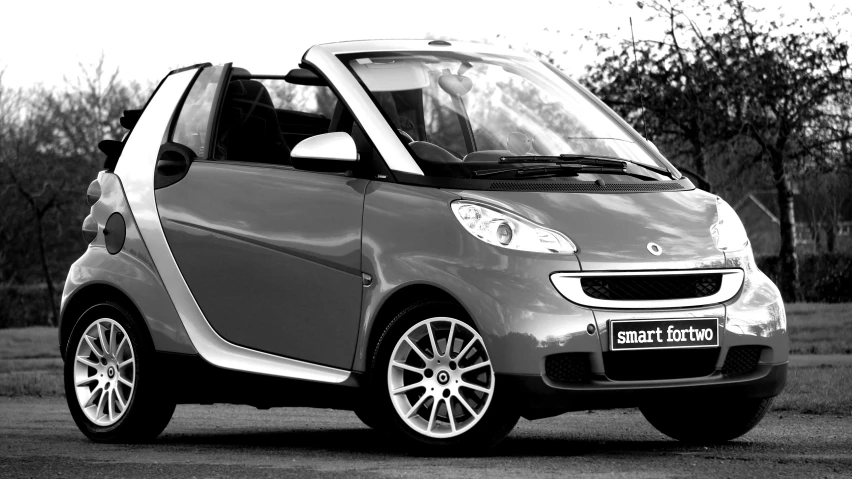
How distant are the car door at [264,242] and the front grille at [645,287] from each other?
1104mm

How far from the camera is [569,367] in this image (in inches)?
220

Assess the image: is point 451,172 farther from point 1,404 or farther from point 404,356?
point 1,404

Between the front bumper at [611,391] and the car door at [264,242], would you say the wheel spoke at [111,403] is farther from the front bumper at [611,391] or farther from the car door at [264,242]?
the front bumper at [611,391]

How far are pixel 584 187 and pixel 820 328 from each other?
15.1 meters

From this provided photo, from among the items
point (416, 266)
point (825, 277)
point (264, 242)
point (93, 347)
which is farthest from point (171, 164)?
point (825, 277)

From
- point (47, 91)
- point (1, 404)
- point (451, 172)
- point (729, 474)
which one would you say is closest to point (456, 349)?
point (451, 172)

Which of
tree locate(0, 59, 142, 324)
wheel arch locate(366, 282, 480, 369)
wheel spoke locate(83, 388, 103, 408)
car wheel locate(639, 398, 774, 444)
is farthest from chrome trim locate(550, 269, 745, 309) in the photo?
tree locate(0, 59, 142, 324)

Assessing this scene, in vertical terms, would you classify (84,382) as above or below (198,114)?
below

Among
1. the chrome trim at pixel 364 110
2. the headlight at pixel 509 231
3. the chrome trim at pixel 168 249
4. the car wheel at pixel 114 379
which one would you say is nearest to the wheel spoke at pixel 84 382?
the car wheel at pixel 114 379

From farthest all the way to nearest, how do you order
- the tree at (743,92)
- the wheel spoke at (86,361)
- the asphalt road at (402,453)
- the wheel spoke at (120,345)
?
the tree at (743,92), the wheel spoke at (86,361), the wheel spoke at (120,345), the asphalt road at (402,453)

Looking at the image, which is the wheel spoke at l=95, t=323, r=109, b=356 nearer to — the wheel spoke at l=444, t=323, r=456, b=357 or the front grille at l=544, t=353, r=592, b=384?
the wheel spoke at l=444, t=323, r=456, b=357

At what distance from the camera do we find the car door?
6.17 meters

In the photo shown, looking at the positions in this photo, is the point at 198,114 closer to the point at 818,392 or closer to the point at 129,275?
the point at 129,275

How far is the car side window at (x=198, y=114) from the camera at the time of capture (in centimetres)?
714
